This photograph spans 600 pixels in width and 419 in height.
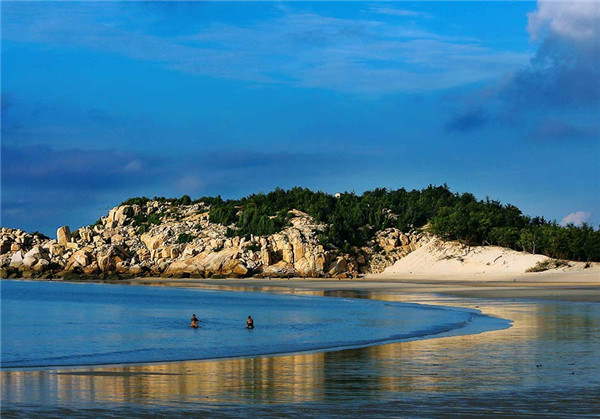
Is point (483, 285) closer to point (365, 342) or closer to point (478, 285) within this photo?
point (478, 285)

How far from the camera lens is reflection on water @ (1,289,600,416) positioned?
14148 millimetres

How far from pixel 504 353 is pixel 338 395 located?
836 centimetres

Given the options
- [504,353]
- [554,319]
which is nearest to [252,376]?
[504,353]

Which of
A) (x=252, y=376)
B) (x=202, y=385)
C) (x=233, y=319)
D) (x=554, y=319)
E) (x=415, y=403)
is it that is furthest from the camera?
(x=233, y=319)

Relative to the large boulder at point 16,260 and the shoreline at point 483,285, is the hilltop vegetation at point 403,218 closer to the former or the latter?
the shoreline at point 483,285

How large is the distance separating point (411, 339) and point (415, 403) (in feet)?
46.6

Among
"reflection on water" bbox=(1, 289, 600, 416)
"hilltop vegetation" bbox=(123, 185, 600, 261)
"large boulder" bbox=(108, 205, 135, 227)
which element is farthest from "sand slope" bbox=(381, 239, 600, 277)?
"reflection on water" bbox=(1, 289, 600, 416)

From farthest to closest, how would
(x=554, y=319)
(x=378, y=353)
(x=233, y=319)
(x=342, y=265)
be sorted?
(x=342, y=265), (x=233, y=319), (x=554, y=319), (x=378, y=353)

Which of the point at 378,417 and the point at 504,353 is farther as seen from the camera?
the point at 504,353

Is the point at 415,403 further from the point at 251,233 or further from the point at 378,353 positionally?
the point at 251,233

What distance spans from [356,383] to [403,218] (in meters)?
112

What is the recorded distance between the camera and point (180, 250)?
417ft

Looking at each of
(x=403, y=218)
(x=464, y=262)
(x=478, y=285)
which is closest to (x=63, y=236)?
(x=403, y=218)

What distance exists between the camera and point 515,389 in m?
15.8
